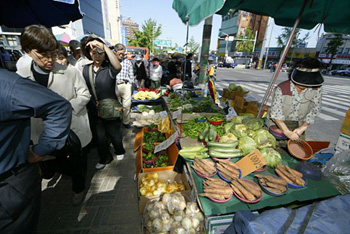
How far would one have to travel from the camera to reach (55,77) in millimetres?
1957

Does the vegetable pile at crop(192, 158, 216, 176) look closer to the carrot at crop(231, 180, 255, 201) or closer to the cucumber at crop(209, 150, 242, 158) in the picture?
the cucumber at crop(209, 150, 242, 158)

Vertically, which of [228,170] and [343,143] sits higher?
[228,170]

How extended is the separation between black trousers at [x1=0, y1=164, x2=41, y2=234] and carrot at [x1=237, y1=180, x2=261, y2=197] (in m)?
1.94

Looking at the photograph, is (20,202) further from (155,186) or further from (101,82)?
(101,82)

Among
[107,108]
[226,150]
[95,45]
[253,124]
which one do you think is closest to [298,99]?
[253,124]

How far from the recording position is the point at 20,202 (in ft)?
3.96

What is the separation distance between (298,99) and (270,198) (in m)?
1.64

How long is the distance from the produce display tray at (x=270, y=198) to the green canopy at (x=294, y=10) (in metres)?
2.17

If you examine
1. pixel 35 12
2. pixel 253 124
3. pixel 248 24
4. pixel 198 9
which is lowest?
pixel 253 124

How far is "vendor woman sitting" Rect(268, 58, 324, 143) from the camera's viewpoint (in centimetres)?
232

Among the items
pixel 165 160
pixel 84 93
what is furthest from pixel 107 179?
pixel 84 93

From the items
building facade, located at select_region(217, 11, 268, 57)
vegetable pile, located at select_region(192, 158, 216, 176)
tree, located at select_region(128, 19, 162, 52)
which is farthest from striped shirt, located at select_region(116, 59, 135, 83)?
building facade, located at select_region(217, 11, 268, 57)

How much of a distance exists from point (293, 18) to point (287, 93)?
2072 millimetres

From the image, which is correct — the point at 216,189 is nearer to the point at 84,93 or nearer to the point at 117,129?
the point at 84,93
